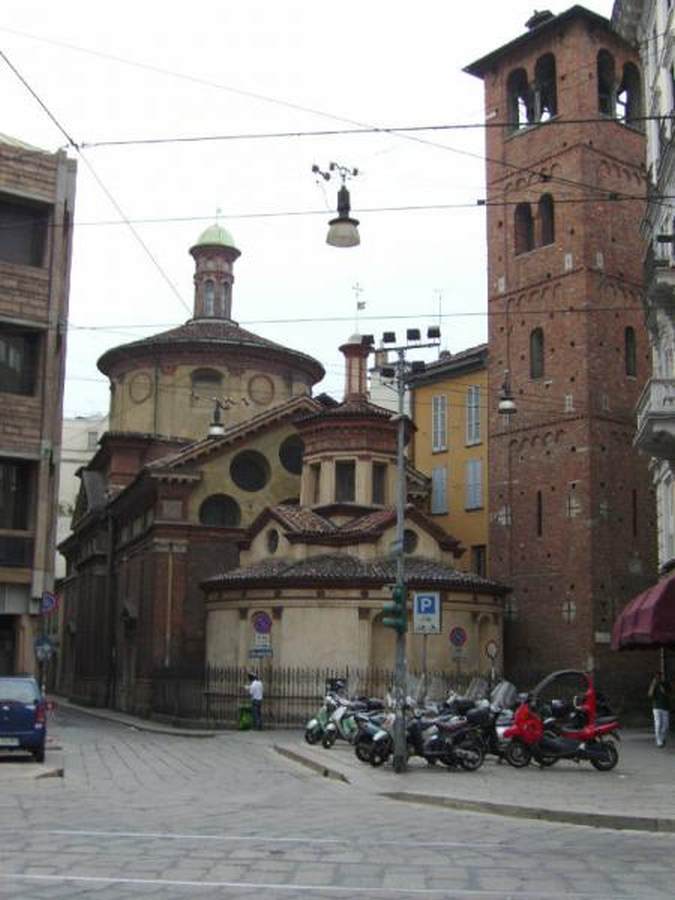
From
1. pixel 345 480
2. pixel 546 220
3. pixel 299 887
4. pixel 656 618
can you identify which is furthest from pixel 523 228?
pixel 299 887

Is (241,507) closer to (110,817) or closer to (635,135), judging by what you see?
(635,135)

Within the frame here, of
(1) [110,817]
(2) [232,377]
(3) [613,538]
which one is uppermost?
(2) [232,377]

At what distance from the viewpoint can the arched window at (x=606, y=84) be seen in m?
37.3

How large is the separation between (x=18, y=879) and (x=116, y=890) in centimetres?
81

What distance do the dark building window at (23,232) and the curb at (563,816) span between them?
57.4 ft

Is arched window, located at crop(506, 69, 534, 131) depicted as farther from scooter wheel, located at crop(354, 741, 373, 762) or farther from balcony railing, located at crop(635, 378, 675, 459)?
scooter wheel, located at crop(354, 741, 373, 762)

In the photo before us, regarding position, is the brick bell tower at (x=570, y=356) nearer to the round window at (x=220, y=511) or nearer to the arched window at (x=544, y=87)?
the arched window at (x=544, y=87)

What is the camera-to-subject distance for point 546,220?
3788 centimetres

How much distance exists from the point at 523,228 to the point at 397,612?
22342 millimetres

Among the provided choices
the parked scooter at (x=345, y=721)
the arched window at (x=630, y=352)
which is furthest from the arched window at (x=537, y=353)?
the parked scooter at (x=345, y=721)

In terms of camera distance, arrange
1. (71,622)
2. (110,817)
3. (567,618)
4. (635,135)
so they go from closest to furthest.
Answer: (110,817)
(567,618)
(635,135)
(71,622)

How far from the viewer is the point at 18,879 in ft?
26.6

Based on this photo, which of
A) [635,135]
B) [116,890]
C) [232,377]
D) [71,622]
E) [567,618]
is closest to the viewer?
[116,890]

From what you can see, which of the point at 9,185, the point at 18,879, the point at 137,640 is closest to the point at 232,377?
the point at 137,640
